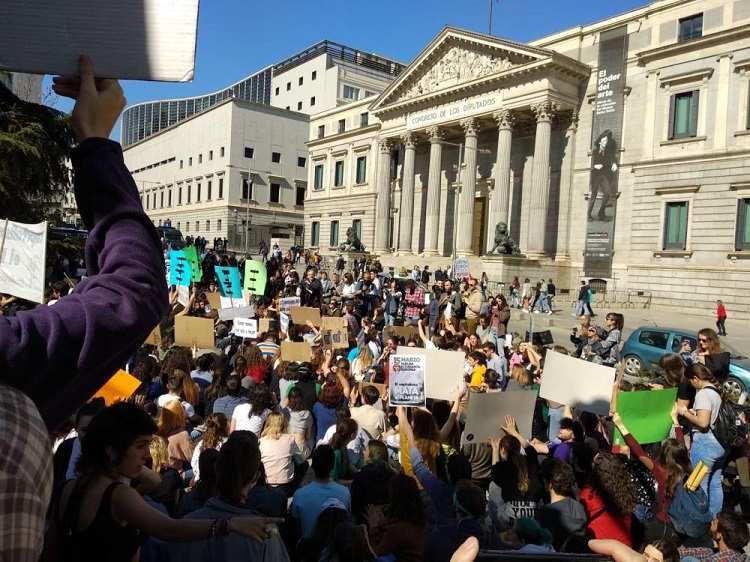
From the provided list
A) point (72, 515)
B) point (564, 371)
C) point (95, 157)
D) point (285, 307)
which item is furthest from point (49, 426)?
point (285, 307)

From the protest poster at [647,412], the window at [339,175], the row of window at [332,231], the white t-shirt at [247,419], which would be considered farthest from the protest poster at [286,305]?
the window at [339,175]

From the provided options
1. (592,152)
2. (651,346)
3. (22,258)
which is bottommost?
(651,346)

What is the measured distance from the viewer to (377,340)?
39.8ft

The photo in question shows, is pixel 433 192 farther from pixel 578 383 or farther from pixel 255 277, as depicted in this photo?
pixel 578 383

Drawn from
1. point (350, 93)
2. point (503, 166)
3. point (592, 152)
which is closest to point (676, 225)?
point (592, 152)

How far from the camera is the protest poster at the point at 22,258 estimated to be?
796 cm

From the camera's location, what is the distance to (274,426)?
521cm

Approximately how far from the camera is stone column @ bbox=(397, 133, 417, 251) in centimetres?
Result: 4262

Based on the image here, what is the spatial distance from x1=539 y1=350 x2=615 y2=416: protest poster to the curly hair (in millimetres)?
1890

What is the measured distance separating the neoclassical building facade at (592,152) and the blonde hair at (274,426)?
88.7 ft

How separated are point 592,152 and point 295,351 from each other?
28378 millimetres

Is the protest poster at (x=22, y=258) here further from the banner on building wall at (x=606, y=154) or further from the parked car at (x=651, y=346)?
the banner on building wall at (x=606, y=154)

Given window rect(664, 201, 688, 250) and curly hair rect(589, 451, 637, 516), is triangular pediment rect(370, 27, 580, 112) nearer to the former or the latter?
window rect(664, 201, 688, 250)

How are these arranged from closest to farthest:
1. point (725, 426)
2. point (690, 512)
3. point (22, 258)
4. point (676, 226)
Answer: point (690, 512)
point (725, 426)
point (22, 258)
point (676, 226)
